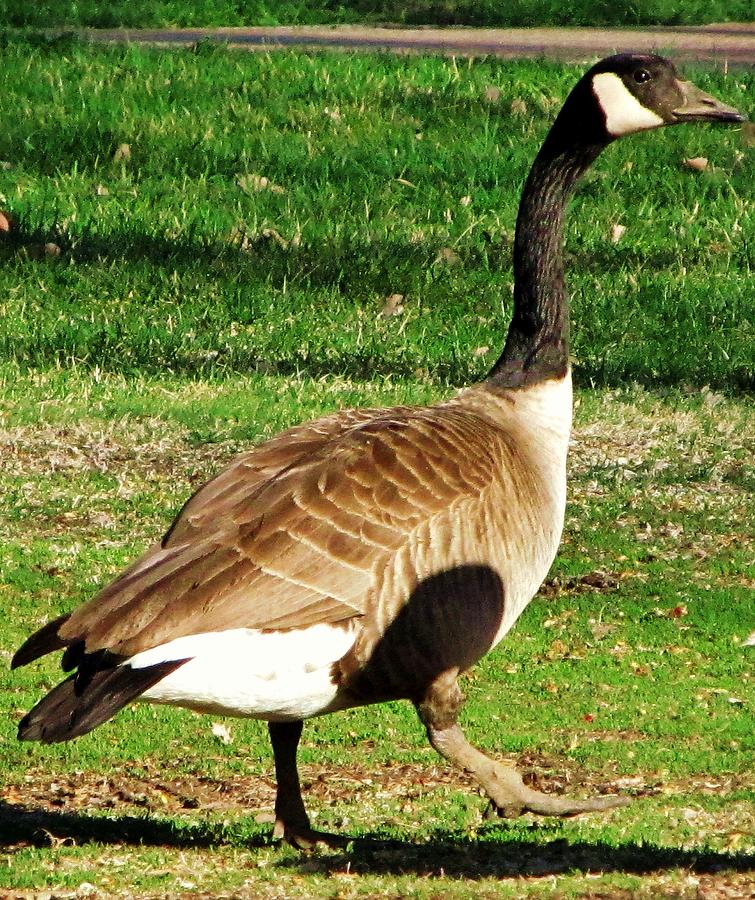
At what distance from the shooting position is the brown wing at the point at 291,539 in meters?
4.26

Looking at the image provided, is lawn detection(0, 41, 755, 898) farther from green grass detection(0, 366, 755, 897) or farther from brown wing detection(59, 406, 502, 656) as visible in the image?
brown wing detection(59, 406, 502, 656)

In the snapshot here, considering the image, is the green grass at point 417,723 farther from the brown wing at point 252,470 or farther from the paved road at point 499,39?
the paved road at point 499,39

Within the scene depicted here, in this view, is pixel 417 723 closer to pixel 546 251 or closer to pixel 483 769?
pixel 483 769

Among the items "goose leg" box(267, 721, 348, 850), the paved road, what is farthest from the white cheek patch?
the paved road

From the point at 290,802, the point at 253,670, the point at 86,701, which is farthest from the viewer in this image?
the point at 290,802

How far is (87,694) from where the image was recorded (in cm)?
410

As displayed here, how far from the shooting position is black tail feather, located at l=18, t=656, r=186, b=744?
4047 mm

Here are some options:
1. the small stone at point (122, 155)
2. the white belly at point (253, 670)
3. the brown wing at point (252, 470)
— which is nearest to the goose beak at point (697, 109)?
the brown wing at point (252, 470)

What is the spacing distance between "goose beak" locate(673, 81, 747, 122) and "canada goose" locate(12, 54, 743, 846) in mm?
1487

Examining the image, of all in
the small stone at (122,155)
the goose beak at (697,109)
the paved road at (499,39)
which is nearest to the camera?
the goose beak at (697,109)

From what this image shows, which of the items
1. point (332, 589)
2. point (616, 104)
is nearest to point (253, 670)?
point (332, 589)

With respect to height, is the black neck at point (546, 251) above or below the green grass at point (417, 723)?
above

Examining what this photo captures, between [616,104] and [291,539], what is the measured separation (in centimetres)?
220

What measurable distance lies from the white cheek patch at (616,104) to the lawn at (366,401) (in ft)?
6.84
